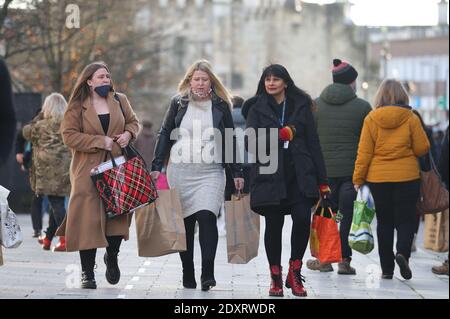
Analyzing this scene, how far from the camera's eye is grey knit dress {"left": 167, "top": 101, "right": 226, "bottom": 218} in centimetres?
1092

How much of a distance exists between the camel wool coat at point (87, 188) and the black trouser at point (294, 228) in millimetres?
1160

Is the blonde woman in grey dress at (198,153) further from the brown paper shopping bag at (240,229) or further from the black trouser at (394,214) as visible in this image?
the black trouser at (394,214)

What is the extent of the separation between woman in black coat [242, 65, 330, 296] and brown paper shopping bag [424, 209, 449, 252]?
10.5ft

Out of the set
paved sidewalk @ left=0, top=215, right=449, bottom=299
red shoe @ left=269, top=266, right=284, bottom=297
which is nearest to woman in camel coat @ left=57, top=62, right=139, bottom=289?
paved sidewalk @ left=0, top=215, right=449, bottom=299

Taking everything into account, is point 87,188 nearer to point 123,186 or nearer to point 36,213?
point 123,186

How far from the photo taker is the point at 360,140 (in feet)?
40.3

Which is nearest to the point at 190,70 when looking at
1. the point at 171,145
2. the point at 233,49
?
the point at 171,145

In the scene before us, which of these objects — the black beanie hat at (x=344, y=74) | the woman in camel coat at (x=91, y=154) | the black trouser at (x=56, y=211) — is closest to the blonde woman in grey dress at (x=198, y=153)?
the woman in camel coat at (x=91, y=154)

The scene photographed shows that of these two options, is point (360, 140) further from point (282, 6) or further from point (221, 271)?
point (282, 6)

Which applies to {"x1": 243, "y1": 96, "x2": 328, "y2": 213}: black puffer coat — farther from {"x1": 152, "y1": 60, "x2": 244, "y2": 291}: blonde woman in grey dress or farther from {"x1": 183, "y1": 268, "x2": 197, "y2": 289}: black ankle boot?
{"x1": 183, "y1": 268, "x2": 197, "y2": 289}: black ankle boot

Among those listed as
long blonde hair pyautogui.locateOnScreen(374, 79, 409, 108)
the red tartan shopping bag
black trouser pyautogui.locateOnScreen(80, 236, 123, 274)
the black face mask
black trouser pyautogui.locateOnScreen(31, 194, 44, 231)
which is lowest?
black trouser pyautogui.locateOnScreen(31, 194, 44, 231)

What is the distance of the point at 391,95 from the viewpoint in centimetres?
1220

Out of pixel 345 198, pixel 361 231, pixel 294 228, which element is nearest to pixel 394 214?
pixel 361 231
